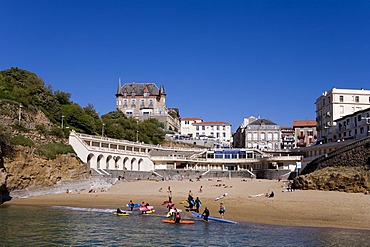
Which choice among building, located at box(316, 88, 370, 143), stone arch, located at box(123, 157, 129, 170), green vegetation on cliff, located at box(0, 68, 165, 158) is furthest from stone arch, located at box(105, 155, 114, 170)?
building, located at box(316, 88, 370, 143)

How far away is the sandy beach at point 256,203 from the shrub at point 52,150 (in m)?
4.93

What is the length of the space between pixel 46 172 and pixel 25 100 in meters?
20.3

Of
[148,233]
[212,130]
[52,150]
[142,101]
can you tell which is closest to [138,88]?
[142,101]

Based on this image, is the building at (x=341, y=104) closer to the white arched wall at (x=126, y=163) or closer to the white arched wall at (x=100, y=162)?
the white arched wall at (x=126, y=163)

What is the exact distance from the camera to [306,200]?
31031 millimetres

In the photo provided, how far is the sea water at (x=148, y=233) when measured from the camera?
18703 mm

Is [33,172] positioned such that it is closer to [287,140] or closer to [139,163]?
[139,163]

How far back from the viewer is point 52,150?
147 feet

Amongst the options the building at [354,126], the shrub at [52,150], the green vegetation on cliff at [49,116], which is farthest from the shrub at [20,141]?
the building at [354,126]

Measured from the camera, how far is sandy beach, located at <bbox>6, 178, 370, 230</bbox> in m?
24.9

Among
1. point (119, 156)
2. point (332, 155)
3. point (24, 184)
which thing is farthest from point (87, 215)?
point (119, 156)

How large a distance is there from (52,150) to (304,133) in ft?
→ 238

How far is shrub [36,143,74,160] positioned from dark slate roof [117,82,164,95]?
193 ft

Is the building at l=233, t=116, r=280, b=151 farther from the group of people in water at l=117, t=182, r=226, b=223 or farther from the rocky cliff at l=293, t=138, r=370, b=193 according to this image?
the group of people in water at l=117, t=182, r=226, b=223
